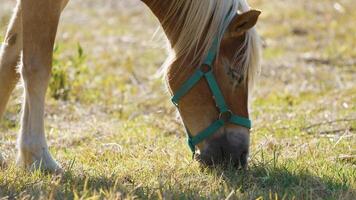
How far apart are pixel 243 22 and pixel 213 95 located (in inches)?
17.2

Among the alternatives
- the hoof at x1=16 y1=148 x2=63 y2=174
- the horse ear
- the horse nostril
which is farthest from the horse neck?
the hoof at x1=16 y1=148 x2=63 y2=174

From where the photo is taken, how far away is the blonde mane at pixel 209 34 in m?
4.30

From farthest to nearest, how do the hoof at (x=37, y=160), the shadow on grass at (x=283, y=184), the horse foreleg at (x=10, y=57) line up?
the horse foreleg at (x=10, y=57) → the hoof at (x=37, y=160) → the shadow on grass at (x=283, y=184)

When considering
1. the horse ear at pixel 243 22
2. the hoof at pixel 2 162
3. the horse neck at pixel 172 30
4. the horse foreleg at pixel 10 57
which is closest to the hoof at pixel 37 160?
the hoof at pixel 2 162

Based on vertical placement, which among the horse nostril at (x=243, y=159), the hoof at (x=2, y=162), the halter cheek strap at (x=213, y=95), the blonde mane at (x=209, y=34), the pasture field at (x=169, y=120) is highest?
the blonde mane at (x=209, y=34)

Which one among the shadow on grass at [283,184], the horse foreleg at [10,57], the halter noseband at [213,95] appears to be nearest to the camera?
the shadow on grass at [283,184]

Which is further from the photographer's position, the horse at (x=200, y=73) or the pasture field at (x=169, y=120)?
the horse at (x=200, y=73)

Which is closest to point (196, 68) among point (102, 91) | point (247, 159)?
point (247, 159)

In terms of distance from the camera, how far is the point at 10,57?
4789 mm


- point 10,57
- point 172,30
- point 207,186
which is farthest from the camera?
point 10,57

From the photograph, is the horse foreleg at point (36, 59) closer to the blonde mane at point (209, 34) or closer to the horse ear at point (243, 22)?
the blonde mane at point (209, 34)

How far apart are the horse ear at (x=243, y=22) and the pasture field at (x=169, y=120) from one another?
65 cm

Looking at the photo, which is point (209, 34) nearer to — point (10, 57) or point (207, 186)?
point (207, 186)

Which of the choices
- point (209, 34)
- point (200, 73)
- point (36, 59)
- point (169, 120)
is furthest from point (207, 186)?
point (169, 120)
